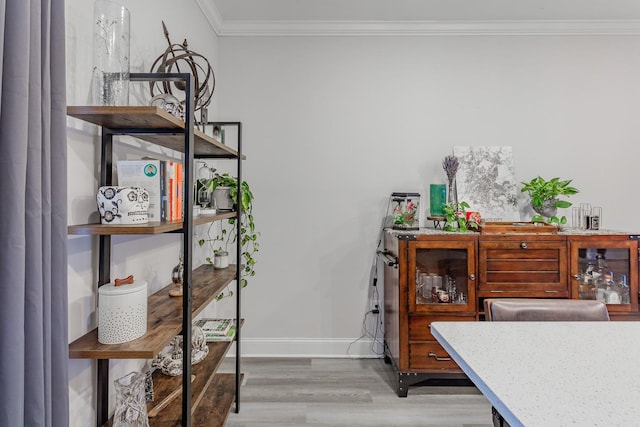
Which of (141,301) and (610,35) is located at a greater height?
(610,35)

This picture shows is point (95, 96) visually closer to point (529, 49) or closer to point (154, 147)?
point (154, 147)

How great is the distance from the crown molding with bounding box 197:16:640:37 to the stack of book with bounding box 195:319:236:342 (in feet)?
7.55

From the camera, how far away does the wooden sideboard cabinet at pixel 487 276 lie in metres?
2.27

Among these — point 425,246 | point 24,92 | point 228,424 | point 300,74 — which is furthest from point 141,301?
point 300,74

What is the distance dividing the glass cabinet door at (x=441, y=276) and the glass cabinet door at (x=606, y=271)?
0.70 meters

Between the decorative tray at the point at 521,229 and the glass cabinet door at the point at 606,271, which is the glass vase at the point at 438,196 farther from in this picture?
the glass cabinet door at the point at 606,271

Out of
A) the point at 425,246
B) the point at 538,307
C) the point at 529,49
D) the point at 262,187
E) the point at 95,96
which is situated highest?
the point at 529,49

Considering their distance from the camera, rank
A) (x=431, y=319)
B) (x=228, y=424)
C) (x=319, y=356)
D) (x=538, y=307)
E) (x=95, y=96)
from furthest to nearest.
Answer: (x=319, y=356)
(x=431, y=319)
(x=228, y=424)
(x=538, y=307)
(x=95, y=96)

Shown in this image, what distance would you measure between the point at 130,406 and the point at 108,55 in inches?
49.4

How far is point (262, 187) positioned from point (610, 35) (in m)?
3.21

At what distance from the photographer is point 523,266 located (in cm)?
229

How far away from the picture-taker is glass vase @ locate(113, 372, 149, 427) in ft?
3.99

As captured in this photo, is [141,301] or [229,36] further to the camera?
[229,36]

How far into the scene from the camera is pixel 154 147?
5.80 ft
